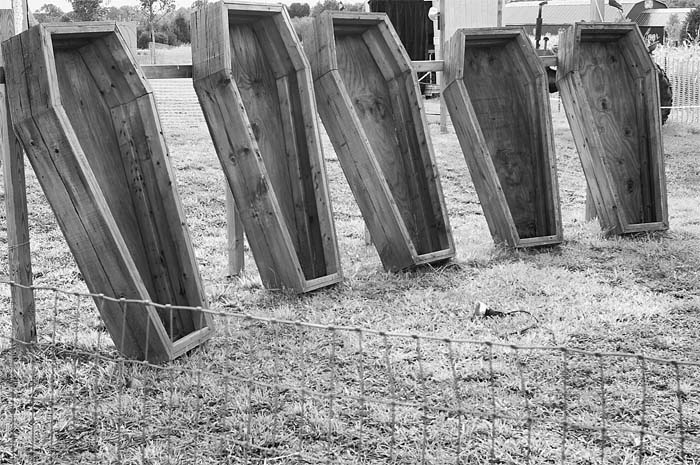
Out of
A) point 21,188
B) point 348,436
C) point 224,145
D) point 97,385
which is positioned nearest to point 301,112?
point 224,145

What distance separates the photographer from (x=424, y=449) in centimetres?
298

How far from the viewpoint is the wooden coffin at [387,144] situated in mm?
5488

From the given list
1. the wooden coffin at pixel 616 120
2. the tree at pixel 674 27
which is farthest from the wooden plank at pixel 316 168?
the tree at pixel 674 27

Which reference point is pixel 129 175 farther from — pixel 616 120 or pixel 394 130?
pixel 616 120

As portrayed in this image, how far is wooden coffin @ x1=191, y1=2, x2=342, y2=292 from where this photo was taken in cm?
481

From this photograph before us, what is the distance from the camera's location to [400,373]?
383 cm

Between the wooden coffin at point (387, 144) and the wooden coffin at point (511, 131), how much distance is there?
411 millimetres

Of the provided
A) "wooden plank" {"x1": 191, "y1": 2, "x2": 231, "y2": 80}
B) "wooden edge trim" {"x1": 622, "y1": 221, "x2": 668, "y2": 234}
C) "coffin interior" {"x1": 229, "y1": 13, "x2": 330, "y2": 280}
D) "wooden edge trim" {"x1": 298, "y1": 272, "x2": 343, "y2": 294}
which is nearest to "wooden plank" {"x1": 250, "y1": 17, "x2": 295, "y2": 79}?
"coffin interior" {"x1": 229, "y1": 13, "x2": 330, "y2": 280}

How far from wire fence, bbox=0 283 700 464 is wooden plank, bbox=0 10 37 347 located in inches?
5.7

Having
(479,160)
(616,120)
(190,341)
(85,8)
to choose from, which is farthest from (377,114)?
(85,8)

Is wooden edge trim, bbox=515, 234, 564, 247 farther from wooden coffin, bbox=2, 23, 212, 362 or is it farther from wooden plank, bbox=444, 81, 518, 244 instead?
wooden coffin, bbox=2, 23, 212, 362

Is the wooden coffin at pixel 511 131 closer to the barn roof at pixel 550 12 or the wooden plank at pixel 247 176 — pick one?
the wooden plank at pixel 247 176

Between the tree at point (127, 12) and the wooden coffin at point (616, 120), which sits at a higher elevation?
the tree at point (127, 12)

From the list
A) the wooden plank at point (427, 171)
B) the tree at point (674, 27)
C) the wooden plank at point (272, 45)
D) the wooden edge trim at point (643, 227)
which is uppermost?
the tree at point (674, 27)
